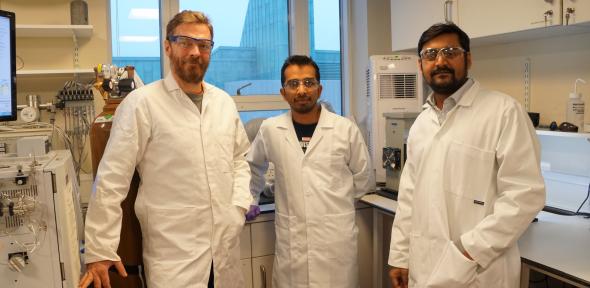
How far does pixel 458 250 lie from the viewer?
58.4 inches

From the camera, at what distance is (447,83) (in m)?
1.59

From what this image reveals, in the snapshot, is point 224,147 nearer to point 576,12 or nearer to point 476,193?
point 476,193

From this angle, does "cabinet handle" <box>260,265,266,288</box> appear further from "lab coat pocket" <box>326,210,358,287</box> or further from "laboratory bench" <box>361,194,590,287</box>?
"laboratory bench" <box>361,194,590,287</box>

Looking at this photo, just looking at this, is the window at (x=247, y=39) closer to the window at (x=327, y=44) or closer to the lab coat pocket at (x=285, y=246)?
the window at (x=327, y=44)

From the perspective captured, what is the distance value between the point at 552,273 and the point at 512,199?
328 mm

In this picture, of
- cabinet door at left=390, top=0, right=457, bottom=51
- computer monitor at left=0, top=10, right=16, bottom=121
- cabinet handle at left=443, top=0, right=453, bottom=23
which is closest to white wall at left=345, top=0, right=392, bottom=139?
cabinet door at left=390, top=0, right=457, bottom=51

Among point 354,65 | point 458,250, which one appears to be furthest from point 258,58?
point 458,250

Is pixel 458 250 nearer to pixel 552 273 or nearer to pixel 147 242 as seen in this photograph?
pixel 552 273

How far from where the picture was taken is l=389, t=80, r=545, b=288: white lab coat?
143 cm

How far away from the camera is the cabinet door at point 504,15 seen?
1.94m

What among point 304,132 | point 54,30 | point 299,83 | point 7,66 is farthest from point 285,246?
point 54,30

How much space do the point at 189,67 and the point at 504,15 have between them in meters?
1.49

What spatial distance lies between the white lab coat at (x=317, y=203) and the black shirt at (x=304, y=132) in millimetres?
32

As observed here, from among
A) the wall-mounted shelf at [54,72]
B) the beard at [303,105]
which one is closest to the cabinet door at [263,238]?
the beard at [303,105]
